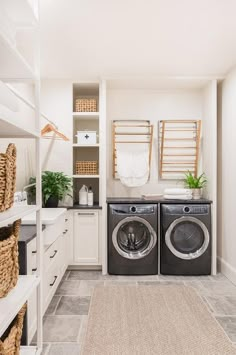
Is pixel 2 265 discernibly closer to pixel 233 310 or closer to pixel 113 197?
pixel 233 310

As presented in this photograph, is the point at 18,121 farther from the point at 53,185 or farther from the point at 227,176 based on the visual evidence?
the point at 227,176

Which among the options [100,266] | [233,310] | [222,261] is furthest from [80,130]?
[233,310]

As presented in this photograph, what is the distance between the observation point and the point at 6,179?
145 cm

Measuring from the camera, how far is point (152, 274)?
3.80 metres

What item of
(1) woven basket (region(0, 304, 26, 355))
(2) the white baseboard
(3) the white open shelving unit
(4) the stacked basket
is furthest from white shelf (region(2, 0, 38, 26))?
(2) the white baseboard

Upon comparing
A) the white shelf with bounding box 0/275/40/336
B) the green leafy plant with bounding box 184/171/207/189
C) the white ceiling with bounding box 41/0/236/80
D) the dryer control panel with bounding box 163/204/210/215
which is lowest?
the white shelf with bounding box 0/275/40/336

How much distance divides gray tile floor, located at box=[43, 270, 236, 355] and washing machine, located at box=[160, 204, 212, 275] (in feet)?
0.42

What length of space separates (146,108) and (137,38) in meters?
1.65

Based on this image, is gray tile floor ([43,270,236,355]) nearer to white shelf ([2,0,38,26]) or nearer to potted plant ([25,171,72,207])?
potted plant ([25,171,72,207])

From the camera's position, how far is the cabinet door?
388 cm

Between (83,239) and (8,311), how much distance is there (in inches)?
98.6

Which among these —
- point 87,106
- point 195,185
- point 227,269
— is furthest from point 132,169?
point 227,269

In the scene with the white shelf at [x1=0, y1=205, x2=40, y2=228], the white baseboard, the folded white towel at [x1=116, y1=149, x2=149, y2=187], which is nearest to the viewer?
the white shelf at [x1=0, y1=205, x2=40, y2=228]

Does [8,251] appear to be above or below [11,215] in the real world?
below
